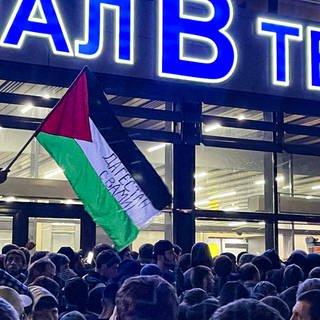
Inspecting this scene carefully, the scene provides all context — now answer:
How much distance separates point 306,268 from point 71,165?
9.45ft

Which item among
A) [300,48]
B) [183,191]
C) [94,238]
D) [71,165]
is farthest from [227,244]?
[71,165]

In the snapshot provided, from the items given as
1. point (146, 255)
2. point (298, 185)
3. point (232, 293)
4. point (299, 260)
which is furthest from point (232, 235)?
point (232, 293)

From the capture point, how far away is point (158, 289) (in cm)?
302

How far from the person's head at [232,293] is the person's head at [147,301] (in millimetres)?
1878

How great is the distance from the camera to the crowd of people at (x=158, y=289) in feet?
9.71

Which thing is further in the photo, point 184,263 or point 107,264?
point 184,263

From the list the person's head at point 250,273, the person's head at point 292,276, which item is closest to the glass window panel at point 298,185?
the person's head at point 250,273

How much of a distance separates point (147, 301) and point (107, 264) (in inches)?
145

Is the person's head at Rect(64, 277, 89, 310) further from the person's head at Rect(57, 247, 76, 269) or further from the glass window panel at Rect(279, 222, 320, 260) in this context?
the glass window panel at Rect(279, 222, 320, 260)

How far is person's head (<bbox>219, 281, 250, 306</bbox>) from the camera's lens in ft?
15.9

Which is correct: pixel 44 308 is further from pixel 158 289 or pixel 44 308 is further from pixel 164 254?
pixel 164 254

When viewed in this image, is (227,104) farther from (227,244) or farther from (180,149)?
(227,244)

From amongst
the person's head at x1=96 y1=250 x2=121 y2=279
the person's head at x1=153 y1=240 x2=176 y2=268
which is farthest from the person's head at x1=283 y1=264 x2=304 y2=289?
the person's head at x1=96 y1=250 x2=121 y2=279

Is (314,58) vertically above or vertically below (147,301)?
above
